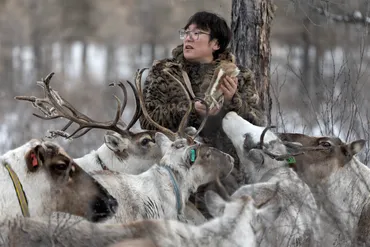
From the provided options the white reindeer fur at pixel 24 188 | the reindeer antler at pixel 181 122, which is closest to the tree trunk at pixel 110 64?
the reindeer antler at pixel 181 122

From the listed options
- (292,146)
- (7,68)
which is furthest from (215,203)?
(7,68)

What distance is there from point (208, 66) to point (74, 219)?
2128mm

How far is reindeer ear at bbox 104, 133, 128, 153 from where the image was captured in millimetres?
8352

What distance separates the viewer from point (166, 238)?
20.4 feet

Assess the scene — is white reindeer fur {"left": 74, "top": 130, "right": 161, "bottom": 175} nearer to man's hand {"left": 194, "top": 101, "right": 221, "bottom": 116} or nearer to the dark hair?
man's hand {"left": 194, "top": 101, "right": 221, "bottom": 116}

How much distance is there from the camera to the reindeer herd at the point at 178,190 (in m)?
6.25

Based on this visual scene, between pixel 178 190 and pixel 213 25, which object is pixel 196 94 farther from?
pixel 178 190

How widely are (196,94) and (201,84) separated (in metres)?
0.09

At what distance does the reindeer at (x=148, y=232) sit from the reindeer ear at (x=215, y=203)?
0.07 m

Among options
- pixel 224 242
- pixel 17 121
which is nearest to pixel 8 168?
pixel 224 242

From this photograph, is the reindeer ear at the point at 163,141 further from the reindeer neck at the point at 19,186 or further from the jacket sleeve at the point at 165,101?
the reindeer neck at the point at 19,186

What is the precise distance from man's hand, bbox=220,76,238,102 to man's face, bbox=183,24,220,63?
32 centimetres

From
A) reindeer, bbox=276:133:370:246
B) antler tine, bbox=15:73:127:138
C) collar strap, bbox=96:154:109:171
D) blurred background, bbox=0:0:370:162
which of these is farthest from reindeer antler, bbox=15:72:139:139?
blurred background, bbox=0:0:370:162

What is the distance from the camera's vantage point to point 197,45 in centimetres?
843
